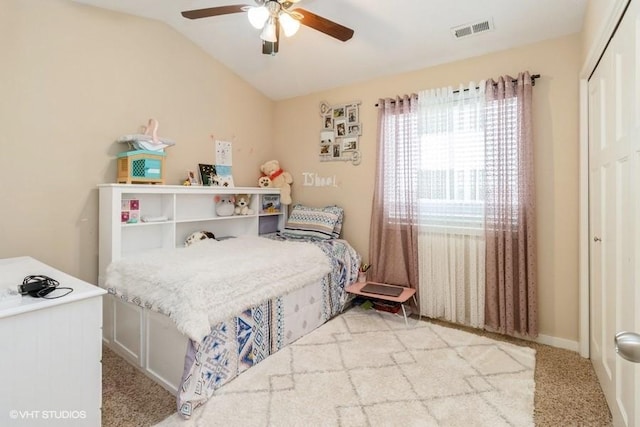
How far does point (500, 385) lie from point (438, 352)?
0.47 metres

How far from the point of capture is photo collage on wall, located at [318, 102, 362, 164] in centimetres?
338

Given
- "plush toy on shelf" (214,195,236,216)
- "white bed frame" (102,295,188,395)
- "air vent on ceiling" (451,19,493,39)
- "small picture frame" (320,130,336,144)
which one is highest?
"air vent on ceiling" (451,19,493,39)

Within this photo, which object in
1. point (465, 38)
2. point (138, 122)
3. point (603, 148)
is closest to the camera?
point (603, 148)

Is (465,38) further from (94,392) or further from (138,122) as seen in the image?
(94,392)

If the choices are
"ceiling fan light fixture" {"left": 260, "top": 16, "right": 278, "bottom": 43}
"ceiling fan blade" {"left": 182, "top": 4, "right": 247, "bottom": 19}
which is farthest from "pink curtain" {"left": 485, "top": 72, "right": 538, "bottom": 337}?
"ceiling fan blade" {"left": 182, "top": 4, "right": 247, "bottom": 19}

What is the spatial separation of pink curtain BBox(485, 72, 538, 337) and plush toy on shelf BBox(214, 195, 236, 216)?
2.38 metres

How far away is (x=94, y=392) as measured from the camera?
1407mm

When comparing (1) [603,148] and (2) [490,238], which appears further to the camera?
(2) [490,238]

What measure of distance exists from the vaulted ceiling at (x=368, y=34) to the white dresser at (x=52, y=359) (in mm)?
2000

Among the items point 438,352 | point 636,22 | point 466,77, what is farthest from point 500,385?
point 466,77

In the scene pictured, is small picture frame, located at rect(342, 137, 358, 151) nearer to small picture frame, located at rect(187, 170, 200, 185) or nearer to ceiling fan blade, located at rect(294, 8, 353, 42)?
ceiling fan blade, located at rect(294, 8, 353, 42)

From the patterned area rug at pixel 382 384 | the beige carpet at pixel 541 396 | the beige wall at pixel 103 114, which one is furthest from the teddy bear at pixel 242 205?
the beige carpet at pixel 541 396

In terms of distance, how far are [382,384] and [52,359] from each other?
5.38ft

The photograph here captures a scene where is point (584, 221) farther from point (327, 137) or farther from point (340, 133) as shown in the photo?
point (327, 137)
